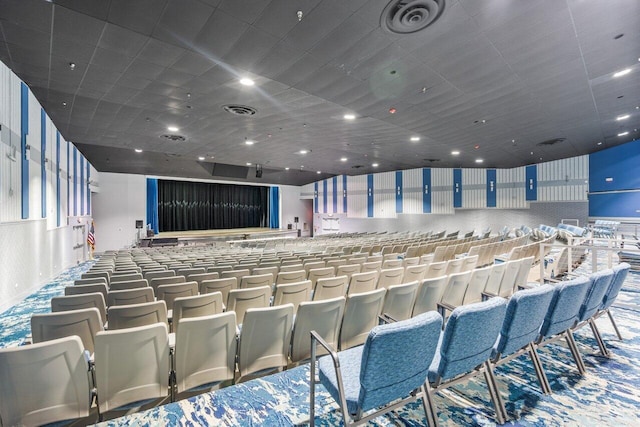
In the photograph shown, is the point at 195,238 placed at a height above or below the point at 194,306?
below

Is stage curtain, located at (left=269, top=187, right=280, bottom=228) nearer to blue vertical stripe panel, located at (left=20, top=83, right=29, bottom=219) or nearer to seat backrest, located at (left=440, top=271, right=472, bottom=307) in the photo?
blue vertical stripe panel, located at (left=20, top=83, right=29, bottom=219)

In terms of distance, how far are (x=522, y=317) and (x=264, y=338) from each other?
2.02 m

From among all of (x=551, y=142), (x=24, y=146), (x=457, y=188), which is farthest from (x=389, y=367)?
(x=457, y=188)

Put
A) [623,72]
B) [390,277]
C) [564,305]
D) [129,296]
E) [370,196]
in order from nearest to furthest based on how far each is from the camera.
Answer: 1. [564,305]
2. [129,296]
3. [390,277]
4. [623,72]
5. [370,196]

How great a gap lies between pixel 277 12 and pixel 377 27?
1360 millimetres

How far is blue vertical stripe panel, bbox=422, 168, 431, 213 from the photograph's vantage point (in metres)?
17.6

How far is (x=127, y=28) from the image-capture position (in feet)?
12.7

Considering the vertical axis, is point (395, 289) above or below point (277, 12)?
below

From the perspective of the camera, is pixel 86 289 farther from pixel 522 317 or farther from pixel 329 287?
pixel 522 317

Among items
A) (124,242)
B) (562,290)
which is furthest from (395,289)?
(124,242)

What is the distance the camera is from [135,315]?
260 centimetres

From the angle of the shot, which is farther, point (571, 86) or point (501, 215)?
point (501, 215)

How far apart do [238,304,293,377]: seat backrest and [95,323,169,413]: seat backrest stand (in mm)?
549

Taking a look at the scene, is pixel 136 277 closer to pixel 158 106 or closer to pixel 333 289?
pixel 333 289
